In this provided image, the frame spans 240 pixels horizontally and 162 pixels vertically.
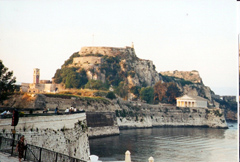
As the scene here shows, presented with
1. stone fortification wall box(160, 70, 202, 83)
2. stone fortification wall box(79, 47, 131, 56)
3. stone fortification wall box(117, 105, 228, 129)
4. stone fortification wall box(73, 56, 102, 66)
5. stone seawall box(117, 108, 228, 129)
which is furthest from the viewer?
stone fortification wall box(160, 70, 202, 83)

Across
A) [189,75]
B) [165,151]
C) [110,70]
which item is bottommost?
[165,151]

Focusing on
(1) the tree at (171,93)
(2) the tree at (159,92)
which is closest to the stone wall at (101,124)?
(2) the tree at (159,92)

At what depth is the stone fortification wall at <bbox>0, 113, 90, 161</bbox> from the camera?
24812 millimetres

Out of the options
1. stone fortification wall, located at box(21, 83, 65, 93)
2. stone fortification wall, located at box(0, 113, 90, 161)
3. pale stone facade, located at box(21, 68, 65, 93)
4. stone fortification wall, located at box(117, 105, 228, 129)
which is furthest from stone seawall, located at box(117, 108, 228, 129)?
stone fortification wall, located at box(0, 113, 90, 161)

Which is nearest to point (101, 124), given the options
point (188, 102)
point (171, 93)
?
point (188, 102)

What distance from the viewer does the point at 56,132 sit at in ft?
92.2

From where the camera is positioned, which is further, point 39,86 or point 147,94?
point 147,94

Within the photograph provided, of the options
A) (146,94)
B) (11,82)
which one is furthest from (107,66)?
(11,82)

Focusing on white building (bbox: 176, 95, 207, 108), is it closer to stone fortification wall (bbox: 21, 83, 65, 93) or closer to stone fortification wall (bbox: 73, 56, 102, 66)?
stone fortification wall (bbox: 73, 56, 102, 66)

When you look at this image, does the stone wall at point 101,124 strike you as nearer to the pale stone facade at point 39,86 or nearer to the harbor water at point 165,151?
the harbor water at point 165,151

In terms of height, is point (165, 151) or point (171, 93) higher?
point (171, 93)

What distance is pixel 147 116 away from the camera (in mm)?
101938

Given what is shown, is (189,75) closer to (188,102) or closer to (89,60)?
(188,102)

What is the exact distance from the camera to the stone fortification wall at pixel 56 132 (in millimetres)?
24812
